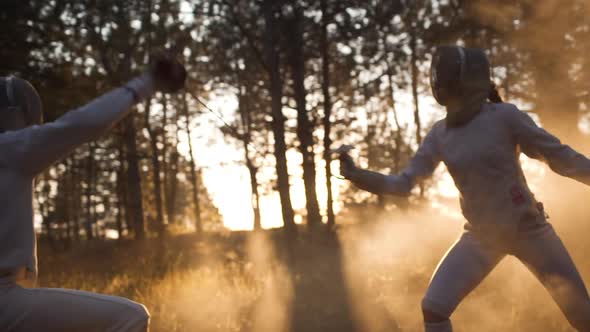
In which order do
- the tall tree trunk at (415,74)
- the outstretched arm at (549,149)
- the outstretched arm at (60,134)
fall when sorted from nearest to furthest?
the outstretched arm at (60,134) < the outstretched arm at (549,149) < the tall tree trunk at (415,74)

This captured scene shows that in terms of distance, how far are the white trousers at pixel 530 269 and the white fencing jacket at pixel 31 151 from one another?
2204 mm

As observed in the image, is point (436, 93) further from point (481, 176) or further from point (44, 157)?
point (44, 157)

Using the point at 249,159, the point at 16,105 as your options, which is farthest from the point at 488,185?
the point at 249,159

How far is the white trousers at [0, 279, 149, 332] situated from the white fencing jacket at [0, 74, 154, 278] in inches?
5.4

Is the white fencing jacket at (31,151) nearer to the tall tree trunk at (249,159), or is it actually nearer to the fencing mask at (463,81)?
the fencing mask at (463,81)

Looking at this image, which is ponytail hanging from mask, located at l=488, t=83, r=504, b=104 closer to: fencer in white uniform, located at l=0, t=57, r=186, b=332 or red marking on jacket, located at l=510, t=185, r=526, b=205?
red marking on jacket, located at l=510, t=185, r=526, b=205

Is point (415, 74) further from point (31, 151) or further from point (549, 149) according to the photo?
point (31, 151)

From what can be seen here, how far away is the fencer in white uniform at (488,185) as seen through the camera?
3.74 metres

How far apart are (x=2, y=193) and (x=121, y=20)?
522 inches

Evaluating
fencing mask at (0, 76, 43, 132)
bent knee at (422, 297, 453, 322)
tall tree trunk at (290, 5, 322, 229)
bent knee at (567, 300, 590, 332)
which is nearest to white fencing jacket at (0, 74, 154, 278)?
fencing mask at (0, 76, 43, 132)

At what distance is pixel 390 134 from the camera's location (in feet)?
104

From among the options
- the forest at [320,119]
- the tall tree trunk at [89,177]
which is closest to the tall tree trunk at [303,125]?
the forest at [320,119]

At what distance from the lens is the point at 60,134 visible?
2650 mm

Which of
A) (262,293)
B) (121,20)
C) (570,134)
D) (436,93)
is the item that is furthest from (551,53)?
(121,20)
